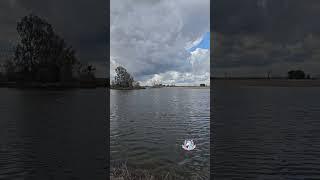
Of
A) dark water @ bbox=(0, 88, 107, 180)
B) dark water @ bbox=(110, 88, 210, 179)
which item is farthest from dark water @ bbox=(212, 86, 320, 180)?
dark water @ bbox=(0, 88, 107, 180)

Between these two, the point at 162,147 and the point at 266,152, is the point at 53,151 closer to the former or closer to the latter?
the point at 162,147

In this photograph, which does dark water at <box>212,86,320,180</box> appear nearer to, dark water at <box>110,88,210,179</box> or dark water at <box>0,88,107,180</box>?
dark water at <box>110,88,210,179</box>

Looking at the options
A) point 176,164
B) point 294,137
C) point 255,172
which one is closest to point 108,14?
point 176,164

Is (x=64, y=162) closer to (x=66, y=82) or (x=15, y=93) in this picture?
(x=66, y=82)

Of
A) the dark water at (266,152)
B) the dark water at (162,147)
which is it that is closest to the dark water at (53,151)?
the dark water at (162,147)

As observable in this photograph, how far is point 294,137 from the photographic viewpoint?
36.1 m

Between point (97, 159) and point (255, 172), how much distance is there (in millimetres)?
10061

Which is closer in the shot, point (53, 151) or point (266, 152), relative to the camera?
point (53, 151)

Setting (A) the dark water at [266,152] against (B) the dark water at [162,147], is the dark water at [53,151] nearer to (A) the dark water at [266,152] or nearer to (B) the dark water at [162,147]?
(B) the dark water at [162,147]

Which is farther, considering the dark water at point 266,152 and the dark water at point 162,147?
the dark water at point 266,152

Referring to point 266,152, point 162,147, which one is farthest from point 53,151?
point 266,152

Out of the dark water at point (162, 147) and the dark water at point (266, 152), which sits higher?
the dark water at point (162, 147)

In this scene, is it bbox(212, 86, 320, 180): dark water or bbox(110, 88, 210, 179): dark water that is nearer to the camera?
bbox(110, 88, 210, 179): dark water

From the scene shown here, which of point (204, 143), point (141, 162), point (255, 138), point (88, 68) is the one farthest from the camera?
point (88, 68)
